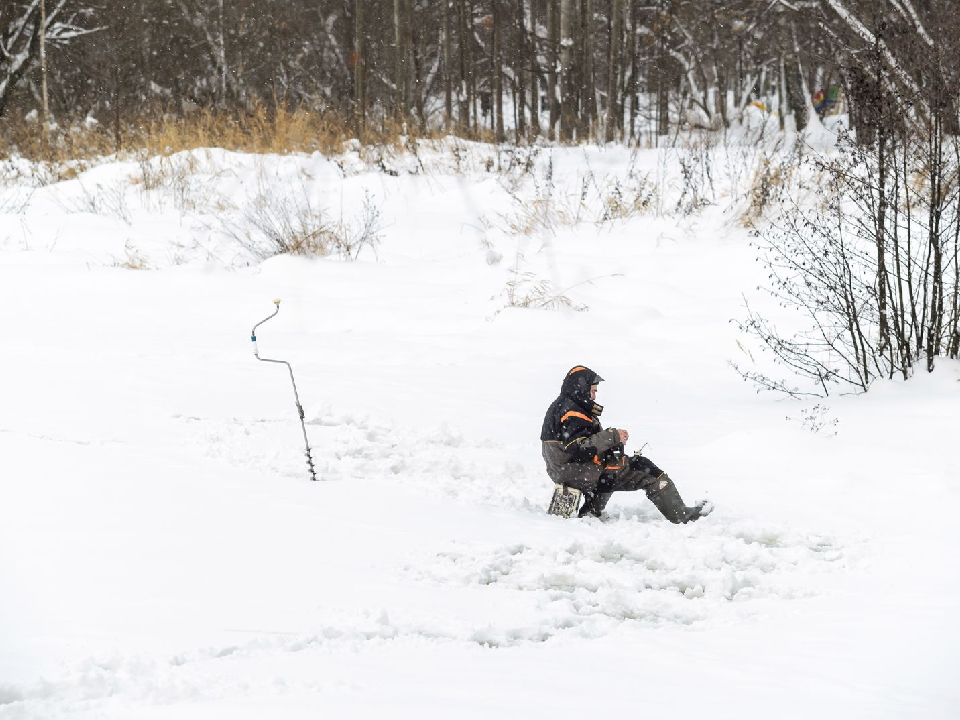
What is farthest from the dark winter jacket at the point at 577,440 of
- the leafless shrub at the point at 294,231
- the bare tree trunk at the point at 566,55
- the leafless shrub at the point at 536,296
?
the bare tree trunk at the point at 566,55

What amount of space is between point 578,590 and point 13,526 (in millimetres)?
2134

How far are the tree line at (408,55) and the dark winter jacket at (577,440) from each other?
697 centimetres

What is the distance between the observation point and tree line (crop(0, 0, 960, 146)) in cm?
1625

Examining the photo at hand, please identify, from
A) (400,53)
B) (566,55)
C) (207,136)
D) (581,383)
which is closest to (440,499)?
(581,383)

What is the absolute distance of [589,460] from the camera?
5.02 metres

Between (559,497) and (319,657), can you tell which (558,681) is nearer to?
(319,657)

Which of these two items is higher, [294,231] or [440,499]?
[294,231]

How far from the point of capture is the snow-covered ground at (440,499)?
2.89 m

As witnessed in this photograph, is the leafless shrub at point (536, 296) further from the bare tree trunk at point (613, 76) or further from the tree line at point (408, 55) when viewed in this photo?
the bare tree trunk at point (613, 76)

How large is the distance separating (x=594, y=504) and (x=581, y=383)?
0.65m

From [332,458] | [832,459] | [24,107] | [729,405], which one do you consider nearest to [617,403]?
[729,405]

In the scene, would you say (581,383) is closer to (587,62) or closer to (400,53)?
(400,53)

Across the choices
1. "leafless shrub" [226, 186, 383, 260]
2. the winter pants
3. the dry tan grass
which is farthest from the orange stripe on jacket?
the dry tan grass

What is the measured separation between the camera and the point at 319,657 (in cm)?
297
